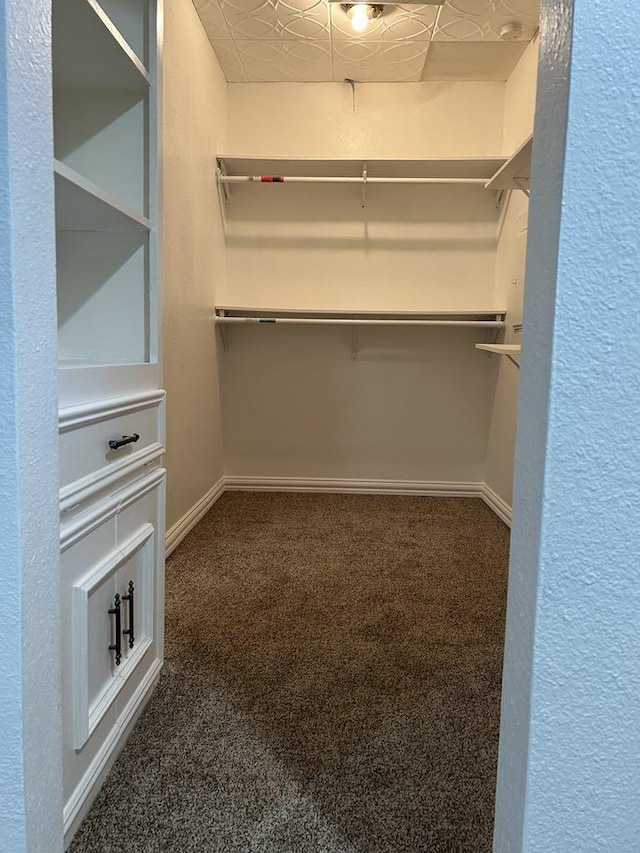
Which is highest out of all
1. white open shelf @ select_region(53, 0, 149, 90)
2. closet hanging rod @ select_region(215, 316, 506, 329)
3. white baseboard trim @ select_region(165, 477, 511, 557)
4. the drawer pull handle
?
white open shelf @ select_region(53, 0, 149, 90)

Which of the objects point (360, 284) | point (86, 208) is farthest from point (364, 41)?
point (86, 208)

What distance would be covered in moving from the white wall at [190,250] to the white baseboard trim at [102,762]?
3.71 ft

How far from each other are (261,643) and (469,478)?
221 centimetres

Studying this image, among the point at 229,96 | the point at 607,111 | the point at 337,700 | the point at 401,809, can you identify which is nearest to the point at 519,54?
the point at 229,96

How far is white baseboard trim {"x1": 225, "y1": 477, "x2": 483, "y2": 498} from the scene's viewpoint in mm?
3604

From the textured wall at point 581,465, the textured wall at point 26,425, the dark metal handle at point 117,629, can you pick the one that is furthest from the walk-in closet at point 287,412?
the textured wall at point 581,465

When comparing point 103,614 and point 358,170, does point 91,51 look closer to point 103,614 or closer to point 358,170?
point 103,614

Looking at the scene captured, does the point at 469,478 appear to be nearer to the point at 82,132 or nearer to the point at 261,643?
the point at 261,643

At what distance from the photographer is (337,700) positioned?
1.43 meters

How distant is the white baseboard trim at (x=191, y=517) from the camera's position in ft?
8.06

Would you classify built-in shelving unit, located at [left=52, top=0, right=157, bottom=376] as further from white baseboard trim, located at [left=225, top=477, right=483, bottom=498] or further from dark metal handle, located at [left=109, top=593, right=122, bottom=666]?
white baseboard trim, located at [left=225, top=477, right=483, bottom=498]

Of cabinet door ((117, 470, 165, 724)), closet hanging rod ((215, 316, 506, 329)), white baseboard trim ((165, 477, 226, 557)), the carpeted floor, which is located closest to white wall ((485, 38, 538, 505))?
closet hanging rod ((215, 316, 506, 329))

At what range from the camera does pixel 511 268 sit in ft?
10.2

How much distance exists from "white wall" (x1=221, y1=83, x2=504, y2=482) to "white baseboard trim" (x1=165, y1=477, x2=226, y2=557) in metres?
0.30
